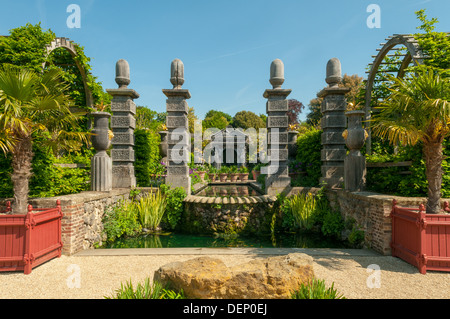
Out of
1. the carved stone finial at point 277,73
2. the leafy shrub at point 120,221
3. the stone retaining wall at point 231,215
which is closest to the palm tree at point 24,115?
the leafy shrub at point 120,221

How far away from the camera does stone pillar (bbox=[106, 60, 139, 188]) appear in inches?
314

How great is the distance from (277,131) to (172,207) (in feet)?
13.9

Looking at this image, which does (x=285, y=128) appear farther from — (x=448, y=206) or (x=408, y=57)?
(x=408, y=57)

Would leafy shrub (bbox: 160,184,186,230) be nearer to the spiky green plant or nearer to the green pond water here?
the green pond water

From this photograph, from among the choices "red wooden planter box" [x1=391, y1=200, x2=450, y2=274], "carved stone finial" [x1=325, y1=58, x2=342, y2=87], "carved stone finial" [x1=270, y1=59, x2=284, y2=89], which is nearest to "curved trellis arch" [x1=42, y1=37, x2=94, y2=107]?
"carved stone finial" [x1=270, y1=59, x2=284, y2=89]

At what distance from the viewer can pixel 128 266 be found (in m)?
4.61

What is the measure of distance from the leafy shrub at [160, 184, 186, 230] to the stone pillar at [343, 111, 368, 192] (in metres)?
4.98

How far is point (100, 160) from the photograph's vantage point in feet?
23.4

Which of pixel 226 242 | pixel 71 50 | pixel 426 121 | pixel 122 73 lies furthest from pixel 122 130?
pixel 426 121

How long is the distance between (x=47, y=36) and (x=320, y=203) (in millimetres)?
9601

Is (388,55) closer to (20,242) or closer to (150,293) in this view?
(150,293)

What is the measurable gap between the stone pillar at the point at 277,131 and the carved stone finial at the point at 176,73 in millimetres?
2881

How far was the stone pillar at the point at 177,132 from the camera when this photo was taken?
26.6 feet

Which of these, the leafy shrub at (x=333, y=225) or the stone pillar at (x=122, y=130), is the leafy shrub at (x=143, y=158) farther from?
the leafy shrub at (x=333, y=225)
